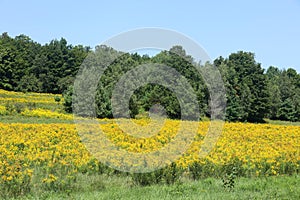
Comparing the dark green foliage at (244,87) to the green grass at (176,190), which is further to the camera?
the dark green foliage at (244,87)

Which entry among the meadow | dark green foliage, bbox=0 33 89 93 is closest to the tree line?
dark green foliage, bbox=0 33 89 93

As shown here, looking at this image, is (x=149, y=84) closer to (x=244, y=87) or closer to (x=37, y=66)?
(x=244, y=87)

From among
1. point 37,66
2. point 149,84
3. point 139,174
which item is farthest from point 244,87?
point 139,174

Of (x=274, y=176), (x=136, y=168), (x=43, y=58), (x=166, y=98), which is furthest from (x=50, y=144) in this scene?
(x=43, y=58)

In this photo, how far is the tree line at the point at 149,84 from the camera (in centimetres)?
3669

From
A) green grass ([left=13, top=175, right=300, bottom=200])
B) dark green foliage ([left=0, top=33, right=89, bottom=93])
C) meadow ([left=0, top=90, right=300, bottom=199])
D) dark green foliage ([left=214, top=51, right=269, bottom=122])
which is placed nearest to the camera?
green grass ([left=13, top=175, right=300, bottom=200])

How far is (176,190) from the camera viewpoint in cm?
897

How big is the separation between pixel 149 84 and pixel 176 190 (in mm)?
26451

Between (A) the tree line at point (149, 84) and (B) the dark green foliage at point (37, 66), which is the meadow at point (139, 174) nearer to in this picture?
(A) the tree line at point (149, 84)

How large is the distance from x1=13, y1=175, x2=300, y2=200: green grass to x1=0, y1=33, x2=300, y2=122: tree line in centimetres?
2192

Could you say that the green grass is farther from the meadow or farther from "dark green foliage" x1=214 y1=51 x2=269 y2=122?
"dark green foliage" x1=214 y1=51 x2=269 y2=122

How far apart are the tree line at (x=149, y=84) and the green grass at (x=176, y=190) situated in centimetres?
2192

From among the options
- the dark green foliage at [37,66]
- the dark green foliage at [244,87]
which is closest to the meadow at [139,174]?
the dark green foliage at [244,87]

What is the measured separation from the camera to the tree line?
120 ft
